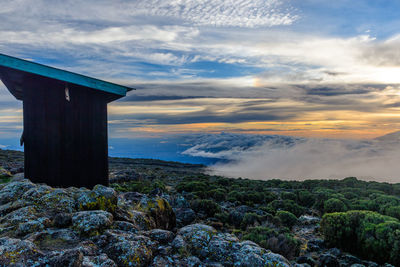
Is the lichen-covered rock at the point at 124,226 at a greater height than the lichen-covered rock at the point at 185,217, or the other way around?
the lichen-covered rock at the point at 124,226

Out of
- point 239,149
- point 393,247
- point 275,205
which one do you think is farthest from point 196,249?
point 239,149

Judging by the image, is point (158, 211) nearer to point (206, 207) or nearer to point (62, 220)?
point (62, 220)

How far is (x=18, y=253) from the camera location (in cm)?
344

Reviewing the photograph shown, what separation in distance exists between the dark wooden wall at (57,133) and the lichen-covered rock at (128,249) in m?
5.14

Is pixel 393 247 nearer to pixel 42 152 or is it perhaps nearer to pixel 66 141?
pixel 66 141

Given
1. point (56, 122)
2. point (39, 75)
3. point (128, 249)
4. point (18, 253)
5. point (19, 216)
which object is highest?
point (39, 75)

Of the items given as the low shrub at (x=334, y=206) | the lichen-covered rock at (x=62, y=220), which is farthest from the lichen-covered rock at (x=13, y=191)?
the low shrub at (x=334, y=206)

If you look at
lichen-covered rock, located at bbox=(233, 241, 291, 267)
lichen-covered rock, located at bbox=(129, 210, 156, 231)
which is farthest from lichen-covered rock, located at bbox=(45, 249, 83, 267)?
lichen-covered rock, located at bbox=(233, 241, 291, 267)

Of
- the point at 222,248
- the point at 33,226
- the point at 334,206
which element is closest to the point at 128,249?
the point at 222,248

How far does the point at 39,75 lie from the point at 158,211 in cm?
572

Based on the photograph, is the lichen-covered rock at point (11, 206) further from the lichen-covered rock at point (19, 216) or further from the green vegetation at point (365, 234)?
the green vegetation at point (365, 234)

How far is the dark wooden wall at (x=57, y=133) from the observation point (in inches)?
320

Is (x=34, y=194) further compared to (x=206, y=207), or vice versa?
(x=206, y=207)

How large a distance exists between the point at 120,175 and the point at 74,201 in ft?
37.5
